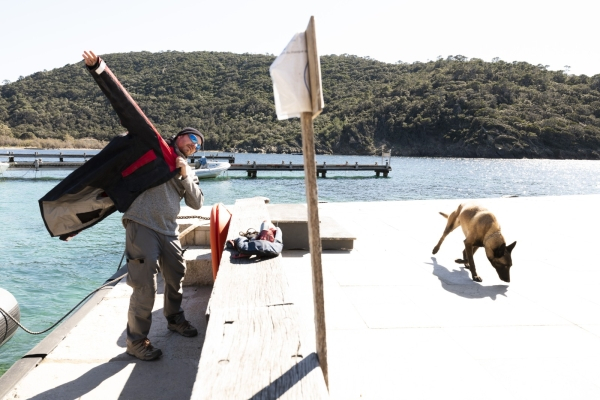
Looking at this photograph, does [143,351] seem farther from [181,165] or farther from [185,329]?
[181,165]

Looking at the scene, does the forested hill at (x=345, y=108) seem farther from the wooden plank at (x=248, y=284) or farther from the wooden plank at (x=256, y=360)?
the wooden plank at (x=256, y=360)

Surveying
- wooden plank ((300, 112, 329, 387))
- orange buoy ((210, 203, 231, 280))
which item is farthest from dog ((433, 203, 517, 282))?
wooden plank ((300, 112, 329, 387))

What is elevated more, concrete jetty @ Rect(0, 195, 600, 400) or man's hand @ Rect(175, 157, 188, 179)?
man's hand @ Rect(175, 157, 188, 179)

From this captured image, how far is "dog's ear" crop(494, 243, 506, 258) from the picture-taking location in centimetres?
524

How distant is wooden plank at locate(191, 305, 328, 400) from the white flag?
45.5 inches

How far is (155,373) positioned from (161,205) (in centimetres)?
122

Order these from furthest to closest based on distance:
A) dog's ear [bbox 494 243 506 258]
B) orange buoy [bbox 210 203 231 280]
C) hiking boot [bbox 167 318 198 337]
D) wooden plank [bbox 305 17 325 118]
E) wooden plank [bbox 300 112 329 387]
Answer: dog's ear [bbox 494 243 506 258] < orange buoy [bbox 210 203 231 280] < hiking boot [bbox 167 318 198 337] < wooden plank [bbox 300 112 329 387] < wooden plank [bbox 305 17 325 118]

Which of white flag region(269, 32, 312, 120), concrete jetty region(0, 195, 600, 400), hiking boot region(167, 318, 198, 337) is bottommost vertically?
concrete jetty region(0, 195, 600, 400)

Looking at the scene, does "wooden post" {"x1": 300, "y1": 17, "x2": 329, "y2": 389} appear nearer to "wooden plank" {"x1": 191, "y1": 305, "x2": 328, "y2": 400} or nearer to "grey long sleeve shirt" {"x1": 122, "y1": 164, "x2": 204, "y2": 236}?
"wooden plank" {"x1": 191, "y1": 305, "x2": 328, "y2": 400}

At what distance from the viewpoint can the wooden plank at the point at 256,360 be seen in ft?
6.50

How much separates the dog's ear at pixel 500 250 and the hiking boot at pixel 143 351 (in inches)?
148

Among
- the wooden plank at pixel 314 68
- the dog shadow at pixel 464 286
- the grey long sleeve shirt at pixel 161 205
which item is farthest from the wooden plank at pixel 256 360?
the dog shadow at pixel 464 286

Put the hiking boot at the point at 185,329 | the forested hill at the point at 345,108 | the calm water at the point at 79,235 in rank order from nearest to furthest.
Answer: the hiking boot at the point at 185,329 < the calm water at the point at 79,235 < the forested hill at the point at 345,108

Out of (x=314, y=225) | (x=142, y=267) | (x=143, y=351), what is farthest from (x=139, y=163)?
(x=314, y=225)
